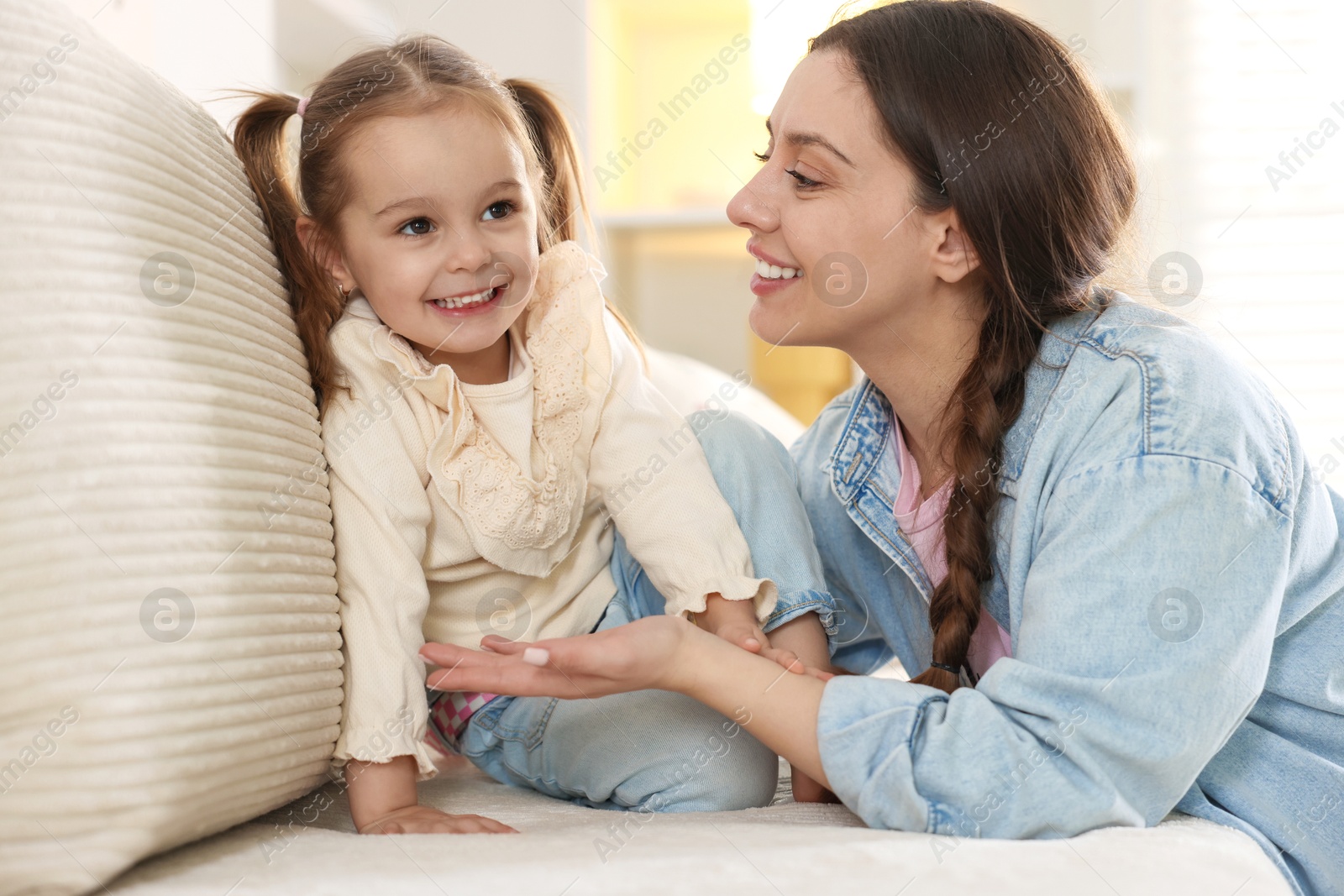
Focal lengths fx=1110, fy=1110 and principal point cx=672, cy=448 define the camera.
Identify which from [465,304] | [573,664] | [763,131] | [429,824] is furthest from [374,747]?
[763,131]

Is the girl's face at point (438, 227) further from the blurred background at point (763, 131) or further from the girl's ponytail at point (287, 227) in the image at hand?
the blurred background at point (763, 131)

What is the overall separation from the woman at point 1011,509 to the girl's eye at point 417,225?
11.1 inches

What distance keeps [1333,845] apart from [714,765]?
474 mm

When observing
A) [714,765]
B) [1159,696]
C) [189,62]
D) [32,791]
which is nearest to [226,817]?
[32,791]

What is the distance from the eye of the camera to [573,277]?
3.61 ft

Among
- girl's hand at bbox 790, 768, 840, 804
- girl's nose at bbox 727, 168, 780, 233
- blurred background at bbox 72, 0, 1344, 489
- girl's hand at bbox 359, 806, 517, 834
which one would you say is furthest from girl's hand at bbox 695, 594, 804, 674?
blurred background at bbox 72, 0, 1344, 489

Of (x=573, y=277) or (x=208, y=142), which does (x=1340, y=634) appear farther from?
(x=208, y=142)

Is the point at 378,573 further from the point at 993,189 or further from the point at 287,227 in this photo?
the point at 993,189

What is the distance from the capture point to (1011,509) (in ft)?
3.07

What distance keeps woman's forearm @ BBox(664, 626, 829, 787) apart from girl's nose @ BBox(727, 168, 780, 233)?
407mm

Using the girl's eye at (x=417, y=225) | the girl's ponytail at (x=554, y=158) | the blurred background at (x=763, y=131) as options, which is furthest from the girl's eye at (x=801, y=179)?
the blurred background at (x=763, y=131)

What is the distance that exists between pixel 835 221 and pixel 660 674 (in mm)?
440

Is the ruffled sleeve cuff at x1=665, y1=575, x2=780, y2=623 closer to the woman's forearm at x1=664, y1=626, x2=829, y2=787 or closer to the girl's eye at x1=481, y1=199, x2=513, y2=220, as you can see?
the woman's forearm at x1=664, y1=626, x2=829, y2=787

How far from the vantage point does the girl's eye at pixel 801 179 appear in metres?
1.01
